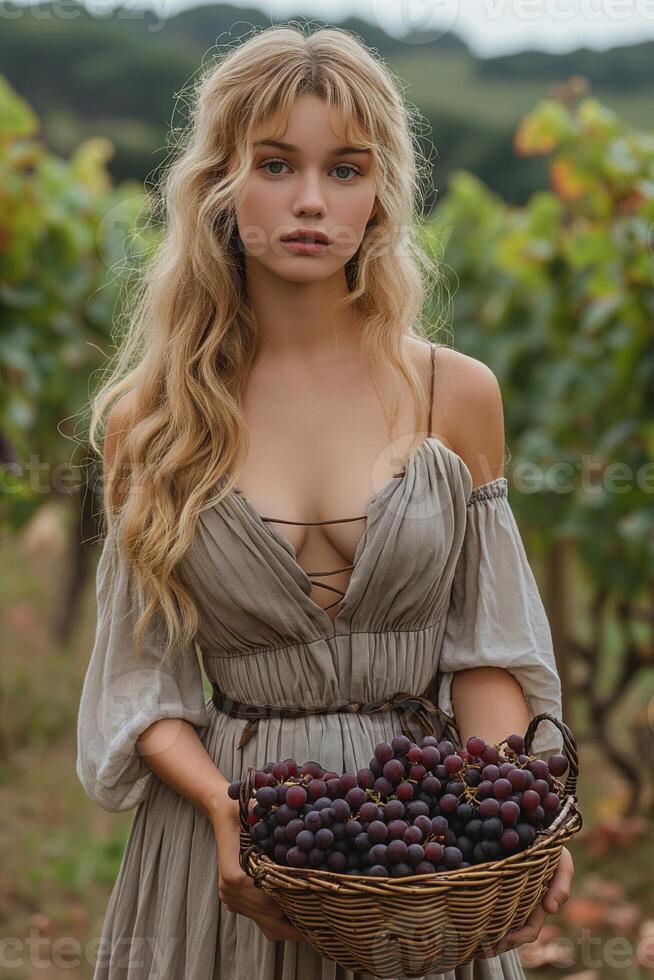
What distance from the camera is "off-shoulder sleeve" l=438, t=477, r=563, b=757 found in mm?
2080

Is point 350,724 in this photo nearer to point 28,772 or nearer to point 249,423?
point 249,423

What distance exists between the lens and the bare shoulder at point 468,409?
6.97ft

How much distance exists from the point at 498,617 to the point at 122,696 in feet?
2.04

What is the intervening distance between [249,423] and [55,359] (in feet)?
11.3

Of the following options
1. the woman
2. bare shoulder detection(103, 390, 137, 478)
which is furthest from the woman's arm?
bare shoulder detection(103, 390, 137, 478)

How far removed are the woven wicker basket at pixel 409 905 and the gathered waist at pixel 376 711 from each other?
31cm

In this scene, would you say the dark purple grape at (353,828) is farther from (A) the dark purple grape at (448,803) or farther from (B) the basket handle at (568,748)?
(B) the basket handle at (568,748)

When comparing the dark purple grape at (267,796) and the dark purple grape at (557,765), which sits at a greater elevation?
the dark purple grape at (557,765)

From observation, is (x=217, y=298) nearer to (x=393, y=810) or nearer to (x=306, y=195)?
(x=306, y=195)

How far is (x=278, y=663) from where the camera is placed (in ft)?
6.62

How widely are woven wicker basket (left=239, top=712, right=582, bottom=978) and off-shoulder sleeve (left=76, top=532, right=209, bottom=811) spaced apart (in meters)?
0.37

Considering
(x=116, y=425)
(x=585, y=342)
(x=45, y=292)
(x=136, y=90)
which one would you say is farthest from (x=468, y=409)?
(x=136, y=90)

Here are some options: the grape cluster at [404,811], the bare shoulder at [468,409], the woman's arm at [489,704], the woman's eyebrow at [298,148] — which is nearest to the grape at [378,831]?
the grape cluster at [404,811]

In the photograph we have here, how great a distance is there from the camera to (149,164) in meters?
9.71
